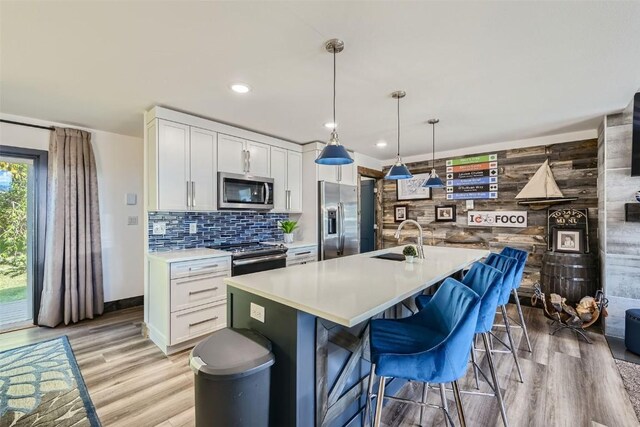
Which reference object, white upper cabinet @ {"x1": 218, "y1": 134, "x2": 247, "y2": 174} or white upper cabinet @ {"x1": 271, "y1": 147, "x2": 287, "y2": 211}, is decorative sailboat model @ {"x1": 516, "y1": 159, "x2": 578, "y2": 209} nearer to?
white upper cabinet @ {"x1": 271, "y1": 147, "x2": 287, "y2": 211}

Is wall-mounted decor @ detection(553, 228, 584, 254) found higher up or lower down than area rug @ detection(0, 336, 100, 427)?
higher up

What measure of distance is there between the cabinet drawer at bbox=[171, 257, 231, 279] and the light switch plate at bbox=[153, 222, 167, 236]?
80 centimetres

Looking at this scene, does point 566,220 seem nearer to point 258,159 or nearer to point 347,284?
point 347,284

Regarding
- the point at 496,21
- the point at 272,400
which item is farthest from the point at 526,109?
the point at 272,400

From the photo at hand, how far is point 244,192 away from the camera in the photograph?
12.1ft

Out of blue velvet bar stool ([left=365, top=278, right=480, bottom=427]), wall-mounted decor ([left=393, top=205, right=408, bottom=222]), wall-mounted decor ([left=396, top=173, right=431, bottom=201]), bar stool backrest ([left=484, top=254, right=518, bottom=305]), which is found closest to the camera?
blue velvet bar stool ([left=365, top=278, right=480, bottom=427])

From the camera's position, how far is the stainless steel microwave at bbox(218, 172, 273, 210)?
11.3 feet

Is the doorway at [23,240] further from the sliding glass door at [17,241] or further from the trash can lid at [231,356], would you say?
the trash can lid at [231,356]

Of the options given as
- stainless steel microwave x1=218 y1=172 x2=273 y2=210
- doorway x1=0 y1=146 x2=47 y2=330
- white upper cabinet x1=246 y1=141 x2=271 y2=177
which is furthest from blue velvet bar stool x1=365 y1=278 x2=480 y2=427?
doorway x1=0 y1=146 x2=47 y2=330

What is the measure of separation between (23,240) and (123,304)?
1330mm

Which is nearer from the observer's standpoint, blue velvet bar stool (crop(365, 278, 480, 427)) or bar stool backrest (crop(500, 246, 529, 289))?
blue velvet bar stool (crop(365, 278, 480, 427))

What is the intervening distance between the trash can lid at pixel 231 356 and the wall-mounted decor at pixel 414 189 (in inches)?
168

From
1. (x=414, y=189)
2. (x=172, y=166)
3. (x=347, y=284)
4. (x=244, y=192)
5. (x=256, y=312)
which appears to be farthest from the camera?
(x=414, y=189)

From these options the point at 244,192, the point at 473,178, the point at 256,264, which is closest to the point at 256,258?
the point at 256,264
